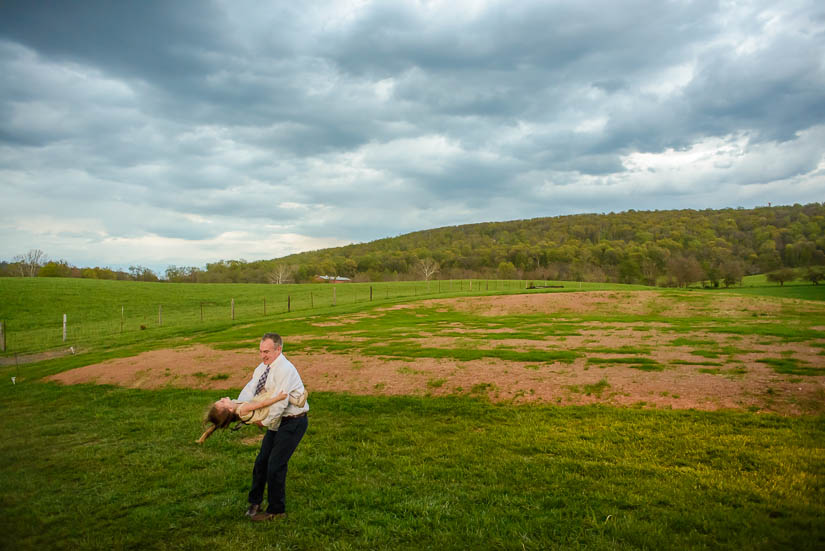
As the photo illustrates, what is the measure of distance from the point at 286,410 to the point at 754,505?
6.33 metres

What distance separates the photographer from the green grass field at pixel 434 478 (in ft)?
18.2

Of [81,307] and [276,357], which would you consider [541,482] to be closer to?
[276,357]

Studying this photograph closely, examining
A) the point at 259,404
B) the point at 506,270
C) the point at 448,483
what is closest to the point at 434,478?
the point at 448,483

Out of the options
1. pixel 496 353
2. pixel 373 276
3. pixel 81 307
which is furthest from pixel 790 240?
pixel 81 307

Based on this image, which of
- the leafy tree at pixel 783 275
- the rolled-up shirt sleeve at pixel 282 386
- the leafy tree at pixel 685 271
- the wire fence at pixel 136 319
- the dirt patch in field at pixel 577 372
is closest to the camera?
the rolled-up shirt sleeve at pixel 282 386

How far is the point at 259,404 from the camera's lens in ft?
18.6

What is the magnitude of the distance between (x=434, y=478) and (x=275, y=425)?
2.88 meters

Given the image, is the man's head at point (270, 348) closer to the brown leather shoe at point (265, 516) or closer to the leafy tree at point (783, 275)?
the brown leather shoe at point (265, 516)

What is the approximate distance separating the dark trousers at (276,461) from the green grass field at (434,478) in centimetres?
32

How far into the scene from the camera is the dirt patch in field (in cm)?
1106

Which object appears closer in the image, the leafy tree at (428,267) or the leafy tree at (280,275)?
the leafy tree at (428,267)

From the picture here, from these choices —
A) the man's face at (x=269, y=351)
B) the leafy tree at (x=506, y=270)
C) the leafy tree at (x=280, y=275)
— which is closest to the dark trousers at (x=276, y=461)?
the man's face at (x=269, y=351)

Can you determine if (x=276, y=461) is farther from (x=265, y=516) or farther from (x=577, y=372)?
(x=577, y=372)

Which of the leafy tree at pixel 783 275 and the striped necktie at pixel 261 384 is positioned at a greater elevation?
the leafy tree at pixel 783 275
